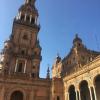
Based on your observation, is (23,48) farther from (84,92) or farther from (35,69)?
(84,92)

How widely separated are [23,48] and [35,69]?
710 cm

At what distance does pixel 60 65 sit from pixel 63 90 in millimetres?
20273

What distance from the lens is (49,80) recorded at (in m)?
35.0

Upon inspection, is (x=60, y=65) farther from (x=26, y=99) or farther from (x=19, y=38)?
(x=26, y=99)

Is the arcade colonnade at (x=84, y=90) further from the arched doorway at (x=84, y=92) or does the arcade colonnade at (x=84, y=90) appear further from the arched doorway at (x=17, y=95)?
the arched doorway at (x=17, y=95)

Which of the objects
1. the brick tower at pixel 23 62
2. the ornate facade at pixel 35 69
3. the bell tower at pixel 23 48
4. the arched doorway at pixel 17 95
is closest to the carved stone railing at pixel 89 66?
the ornate facade at pixel 35 69

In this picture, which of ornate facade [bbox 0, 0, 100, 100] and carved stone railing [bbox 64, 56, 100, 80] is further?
ornate facade [bbox 0, 0, 100, 100]

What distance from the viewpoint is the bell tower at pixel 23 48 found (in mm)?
40225

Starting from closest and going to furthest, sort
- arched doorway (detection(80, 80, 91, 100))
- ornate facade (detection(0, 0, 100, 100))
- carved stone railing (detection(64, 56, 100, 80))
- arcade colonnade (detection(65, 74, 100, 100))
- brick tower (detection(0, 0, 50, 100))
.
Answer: carved stone railing (detection(64, 56, 100, 80))
arcade colonnade (detection(65, 74, 100, 100))
ornate facade (detection(0, 0, 100, 100))
arched doorway (detection(80, 80, 91, 100))
brick tower (detection(0, 0, 50, 100))

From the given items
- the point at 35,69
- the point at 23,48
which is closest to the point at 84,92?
the point at 35,69

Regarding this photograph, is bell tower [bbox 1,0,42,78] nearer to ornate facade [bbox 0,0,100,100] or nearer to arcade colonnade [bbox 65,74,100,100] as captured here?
ornate facade [bbox 0,0,100,100]

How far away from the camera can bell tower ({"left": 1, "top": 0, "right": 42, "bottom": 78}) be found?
4022cm

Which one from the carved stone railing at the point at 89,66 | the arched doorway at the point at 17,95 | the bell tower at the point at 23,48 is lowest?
the arched doorway at the point at 17,95

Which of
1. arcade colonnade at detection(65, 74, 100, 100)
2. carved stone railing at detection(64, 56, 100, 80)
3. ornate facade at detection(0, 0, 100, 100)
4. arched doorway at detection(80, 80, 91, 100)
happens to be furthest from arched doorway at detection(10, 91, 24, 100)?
arched doorway at detection(80, 80, 91, 100)
